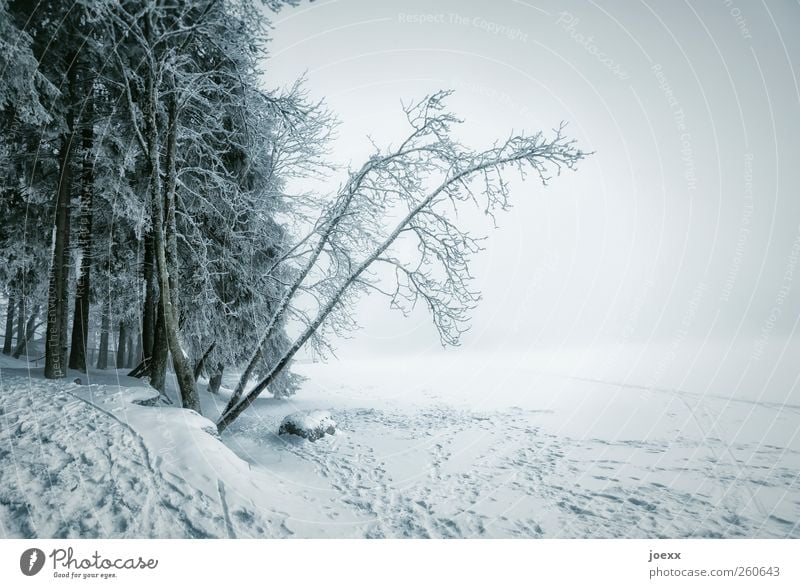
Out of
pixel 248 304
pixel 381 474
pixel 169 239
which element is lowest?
pixel 381 474

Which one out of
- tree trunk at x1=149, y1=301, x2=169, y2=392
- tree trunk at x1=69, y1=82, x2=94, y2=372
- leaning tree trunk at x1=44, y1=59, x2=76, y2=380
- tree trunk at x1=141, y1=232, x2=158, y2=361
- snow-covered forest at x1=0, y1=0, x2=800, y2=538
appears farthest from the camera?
tree trunk at x1=141, y1=232, x2=158, y2=361

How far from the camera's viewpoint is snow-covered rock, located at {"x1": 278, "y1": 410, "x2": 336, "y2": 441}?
6797mm

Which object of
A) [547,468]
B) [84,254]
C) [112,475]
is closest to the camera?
[112,475]

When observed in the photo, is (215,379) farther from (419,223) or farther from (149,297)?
(419,223)

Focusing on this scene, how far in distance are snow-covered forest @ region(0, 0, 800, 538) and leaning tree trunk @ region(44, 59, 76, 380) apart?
5cm

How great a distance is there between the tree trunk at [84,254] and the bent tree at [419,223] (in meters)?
4.73

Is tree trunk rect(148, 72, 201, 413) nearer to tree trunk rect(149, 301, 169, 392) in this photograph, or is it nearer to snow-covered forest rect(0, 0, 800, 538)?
snow-covered forest rect(0, 0, 800, 538)

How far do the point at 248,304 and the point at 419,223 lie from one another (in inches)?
170

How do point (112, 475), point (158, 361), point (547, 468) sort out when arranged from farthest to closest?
point (158, 361) → point (547, 468) → point (112, 475)

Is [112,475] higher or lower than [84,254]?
lower

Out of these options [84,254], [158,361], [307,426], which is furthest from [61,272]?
[307,426]

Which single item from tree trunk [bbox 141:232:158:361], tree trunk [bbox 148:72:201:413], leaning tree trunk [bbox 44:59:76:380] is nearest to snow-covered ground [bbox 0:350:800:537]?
leaning tree trunk [bbox 44:59:76:380]

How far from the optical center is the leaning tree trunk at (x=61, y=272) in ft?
19.5

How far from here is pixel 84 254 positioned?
24.8 feet
